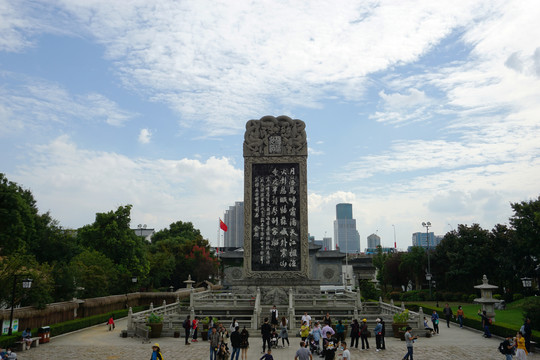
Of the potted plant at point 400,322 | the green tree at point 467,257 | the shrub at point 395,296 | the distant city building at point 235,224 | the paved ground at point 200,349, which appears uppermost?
the distant city building at point 235,224

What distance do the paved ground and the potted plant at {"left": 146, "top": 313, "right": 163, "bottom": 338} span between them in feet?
1.85

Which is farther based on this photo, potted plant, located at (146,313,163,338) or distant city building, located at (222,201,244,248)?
distant city building, located at (222,201,244,248)

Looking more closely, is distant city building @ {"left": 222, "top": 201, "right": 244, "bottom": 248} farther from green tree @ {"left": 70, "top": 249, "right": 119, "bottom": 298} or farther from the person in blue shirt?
the person in blue shirt

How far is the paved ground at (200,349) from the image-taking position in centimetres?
1602

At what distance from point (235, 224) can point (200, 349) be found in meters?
106

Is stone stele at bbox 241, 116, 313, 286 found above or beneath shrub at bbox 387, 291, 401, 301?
above

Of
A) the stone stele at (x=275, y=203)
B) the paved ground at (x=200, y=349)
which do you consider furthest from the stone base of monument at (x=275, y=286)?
the paved ground at (x=200, y=349)

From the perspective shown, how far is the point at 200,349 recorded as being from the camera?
17.7 meters

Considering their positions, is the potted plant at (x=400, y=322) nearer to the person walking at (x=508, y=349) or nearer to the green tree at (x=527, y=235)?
the person walking at (x=508, y=349)

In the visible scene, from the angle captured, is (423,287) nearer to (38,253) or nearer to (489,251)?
(489,251)

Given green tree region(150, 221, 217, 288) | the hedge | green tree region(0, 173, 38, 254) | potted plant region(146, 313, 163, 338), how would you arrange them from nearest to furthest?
the hedge < potted plant region(146, 313, 163, 338) < green tree region(0, 173, 38, 254) < green tree region(150, 221, 217, 288)

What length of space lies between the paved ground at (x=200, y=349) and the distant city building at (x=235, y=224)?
308 ft

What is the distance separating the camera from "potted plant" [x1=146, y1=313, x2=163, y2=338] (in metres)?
20.5

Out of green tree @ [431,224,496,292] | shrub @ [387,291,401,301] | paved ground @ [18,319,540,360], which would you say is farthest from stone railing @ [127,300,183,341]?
green tree @ [431,224,496,292]
